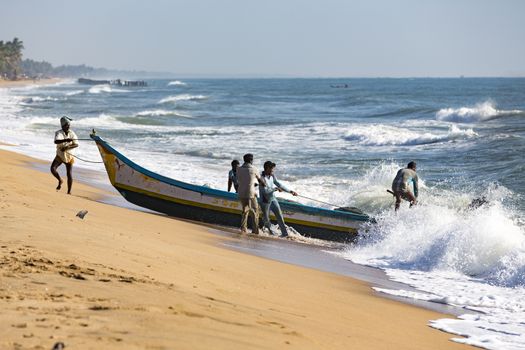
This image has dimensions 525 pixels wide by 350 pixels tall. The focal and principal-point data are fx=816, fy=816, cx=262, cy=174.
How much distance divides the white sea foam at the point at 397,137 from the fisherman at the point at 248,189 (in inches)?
826

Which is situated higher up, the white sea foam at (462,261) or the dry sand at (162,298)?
the dry sand at (162,298)

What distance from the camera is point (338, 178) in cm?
Result: 2352

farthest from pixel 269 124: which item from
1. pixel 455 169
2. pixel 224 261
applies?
pixel 224 261

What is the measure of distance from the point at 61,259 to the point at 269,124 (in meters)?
39.8

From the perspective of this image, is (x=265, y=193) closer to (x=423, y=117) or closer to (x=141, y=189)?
(x=141, y=189)

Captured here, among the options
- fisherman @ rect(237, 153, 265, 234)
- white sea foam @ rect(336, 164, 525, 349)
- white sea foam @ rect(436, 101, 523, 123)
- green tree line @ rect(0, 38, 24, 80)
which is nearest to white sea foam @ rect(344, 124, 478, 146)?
white sea foam @ rect(436, 101, 523, 123)

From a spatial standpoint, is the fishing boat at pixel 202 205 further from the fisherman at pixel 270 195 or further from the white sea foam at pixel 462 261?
the white sea foam at pixel 462 261

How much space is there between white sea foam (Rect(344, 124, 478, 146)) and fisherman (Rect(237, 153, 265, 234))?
2097 cm

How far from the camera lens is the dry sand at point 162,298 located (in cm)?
541

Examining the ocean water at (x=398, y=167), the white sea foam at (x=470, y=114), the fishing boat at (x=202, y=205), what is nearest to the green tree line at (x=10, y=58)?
the ocean water at (x=398, y=167)

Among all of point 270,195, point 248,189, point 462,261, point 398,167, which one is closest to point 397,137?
point 398,167

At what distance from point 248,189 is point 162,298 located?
26.4ft

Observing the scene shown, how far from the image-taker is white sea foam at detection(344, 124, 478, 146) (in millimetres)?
35312

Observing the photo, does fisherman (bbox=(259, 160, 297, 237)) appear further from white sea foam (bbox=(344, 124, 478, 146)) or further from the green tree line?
the green tree line
